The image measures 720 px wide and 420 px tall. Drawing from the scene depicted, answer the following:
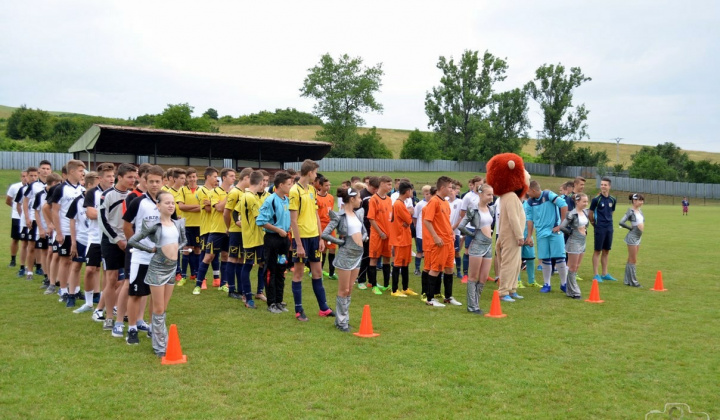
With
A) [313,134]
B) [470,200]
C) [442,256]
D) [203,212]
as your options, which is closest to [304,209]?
[442,256]

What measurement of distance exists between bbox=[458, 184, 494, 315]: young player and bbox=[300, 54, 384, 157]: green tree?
60.0 m

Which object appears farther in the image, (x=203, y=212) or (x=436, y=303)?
(x=203, y=212)

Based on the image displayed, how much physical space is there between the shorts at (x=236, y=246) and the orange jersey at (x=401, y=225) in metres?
2.65

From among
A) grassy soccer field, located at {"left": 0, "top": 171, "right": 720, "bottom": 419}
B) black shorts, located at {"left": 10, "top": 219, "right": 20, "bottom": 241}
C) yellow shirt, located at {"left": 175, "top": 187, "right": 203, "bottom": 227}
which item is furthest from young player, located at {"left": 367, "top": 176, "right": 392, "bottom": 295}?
black shorts, located at {"left": 10, "top": 219, "right": 20, "bottom": 241}

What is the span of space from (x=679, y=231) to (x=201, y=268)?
71.5 feet

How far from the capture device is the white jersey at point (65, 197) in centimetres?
796

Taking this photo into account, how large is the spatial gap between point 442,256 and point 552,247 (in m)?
2.77

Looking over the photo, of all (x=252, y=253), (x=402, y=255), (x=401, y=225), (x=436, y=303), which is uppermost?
(x=401, y=225)

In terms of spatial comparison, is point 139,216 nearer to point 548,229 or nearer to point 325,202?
point 325,202

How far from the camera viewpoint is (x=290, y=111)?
9831cm

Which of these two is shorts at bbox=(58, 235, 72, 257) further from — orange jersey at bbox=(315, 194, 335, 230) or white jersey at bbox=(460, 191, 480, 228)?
white jersey at bbox=(460, 191, 480, 228)

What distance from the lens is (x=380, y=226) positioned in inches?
387

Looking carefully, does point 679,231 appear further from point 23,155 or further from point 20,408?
point 23,155

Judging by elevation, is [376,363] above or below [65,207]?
below
